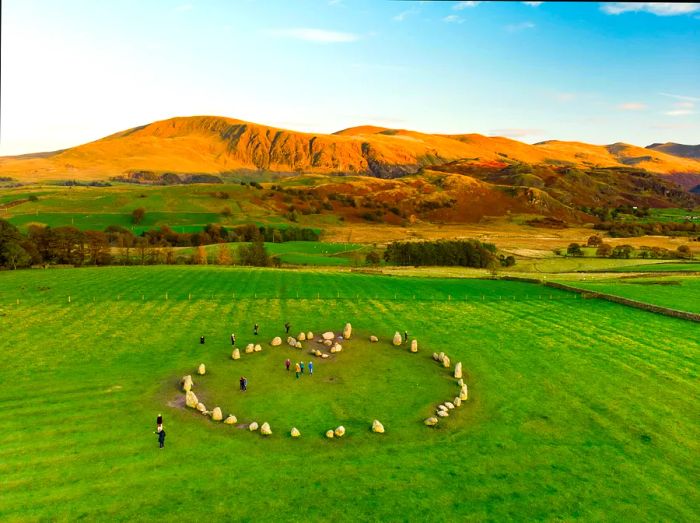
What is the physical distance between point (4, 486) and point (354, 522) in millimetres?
21361

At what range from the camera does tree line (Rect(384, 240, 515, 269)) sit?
168625mm

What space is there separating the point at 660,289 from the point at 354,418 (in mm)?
78900

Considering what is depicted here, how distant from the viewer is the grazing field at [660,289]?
246ft

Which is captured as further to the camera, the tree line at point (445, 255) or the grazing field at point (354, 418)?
the tree line at point (445, 255)

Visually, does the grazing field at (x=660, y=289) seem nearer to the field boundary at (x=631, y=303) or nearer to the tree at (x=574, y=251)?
the field boundary at (x=631, y=303)

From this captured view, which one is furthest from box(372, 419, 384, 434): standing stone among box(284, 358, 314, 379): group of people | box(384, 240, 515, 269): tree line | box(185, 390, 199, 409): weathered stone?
box(384, 240, 515, 269): tree line

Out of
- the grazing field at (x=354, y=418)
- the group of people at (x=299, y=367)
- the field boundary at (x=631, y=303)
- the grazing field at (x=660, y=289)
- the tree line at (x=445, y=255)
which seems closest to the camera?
the grazing field at (x=354, y=418)

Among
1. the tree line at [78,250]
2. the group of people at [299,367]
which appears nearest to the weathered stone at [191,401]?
the group of people at [299,367]

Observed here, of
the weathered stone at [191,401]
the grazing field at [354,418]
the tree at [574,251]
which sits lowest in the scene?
the tree at [574,251]

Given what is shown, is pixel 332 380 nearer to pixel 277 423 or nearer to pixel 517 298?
pixel 277 423

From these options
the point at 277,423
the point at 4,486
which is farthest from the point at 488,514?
the point at 4,486

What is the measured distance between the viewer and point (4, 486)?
2730 centimetres

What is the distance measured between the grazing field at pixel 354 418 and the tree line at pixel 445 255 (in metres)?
97.1

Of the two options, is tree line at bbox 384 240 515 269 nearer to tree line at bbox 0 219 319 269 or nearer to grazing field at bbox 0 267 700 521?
tree line at bbox 0 219 319 269
